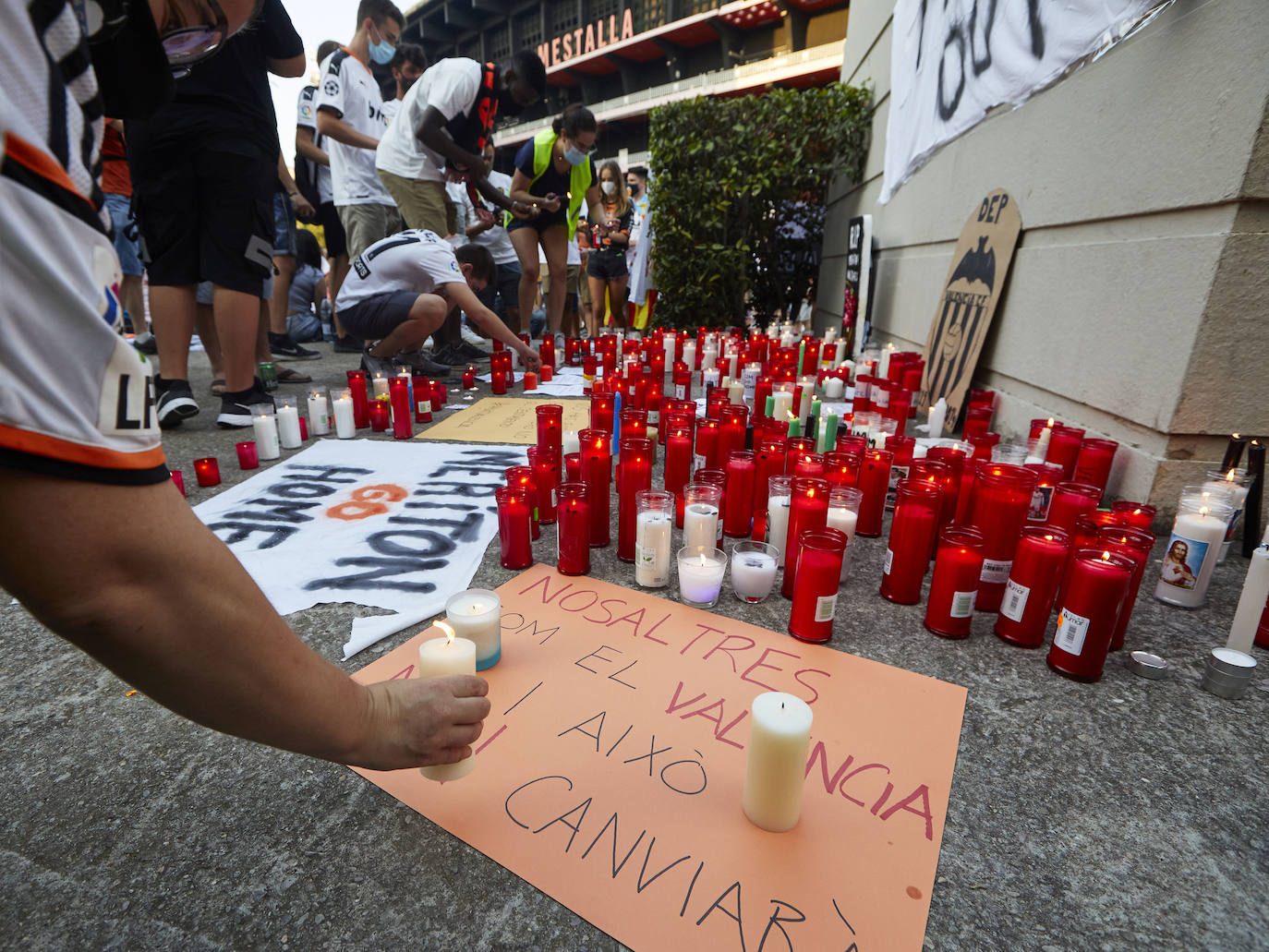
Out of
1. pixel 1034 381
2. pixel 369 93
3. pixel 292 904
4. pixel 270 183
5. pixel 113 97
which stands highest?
pixel 369 93

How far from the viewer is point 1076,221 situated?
2.42 meters

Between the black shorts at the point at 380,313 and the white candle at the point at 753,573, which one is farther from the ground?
the black shorts at the point at 380,313

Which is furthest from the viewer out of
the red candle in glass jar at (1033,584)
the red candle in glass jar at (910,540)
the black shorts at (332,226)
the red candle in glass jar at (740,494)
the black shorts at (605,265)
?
the black shorts at (605,265)

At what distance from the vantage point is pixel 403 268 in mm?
3889

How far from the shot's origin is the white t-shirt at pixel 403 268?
3.82 meters

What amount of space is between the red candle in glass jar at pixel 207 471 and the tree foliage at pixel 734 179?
510 cm

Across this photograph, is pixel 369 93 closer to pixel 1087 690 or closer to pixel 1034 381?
pixel 1034 381

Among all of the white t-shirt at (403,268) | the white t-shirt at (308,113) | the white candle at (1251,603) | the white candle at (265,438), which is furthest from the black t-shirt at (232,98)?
the white candle at (1251,603)

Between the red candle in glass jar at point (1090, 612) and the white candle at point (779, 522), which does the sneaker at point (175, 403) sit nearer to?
the white candle at point (779, 522)

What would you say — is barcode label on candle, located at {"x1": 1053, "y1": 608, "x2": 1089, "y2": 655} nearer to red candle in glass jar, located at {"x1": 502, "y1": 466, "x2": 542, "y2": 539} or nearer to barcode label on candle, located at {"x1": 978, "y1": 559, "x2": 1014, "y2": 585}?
barcode label on candle, located at {"x1": 978, "y1": 559, "x2": 1014, "y2": 585}

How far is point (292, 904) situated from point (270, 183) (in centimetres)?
324

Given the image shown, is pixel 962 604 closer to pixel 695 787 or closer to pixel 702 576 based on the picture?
pixel 702 576

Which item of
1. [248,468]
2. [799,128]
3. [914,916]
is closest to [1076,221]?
[914,916]

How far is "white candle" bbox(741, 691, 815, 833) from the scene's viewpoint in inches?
35.8
